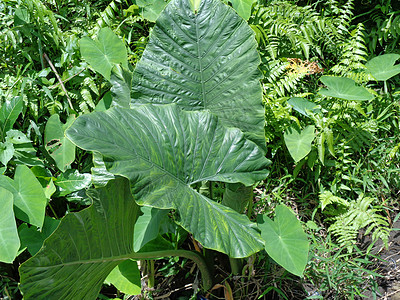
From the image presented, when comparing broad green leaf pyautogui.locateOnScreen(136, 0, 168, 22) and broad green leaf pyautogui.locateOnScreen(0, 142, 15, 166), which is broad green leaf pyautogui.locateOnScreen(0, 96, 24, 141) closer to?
broad green leaf pyautogui.locateOnScreen(0, 142, 15, 166)

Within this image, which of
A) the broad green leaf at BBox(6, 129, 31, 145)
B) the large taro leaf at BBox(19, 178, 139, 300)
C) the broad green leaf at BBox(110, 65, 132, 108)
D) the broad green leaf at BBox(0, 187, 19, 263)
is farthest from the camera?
the broad green leaf at BBox(6, 129, 31, 145)

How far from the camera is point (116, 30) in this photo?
2488 millimetres

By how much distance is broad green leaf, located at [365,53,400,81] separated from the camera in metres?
2.29

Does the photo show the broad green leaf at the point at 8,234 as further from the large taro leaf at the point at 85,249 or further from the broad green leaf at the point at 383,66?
the broad green leaf at the point at 383,66

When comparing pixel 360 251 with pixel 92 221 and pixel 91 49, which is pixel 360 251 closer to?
pixel 92 221

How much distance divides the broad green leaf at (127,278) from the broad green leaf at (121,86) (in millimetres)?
702

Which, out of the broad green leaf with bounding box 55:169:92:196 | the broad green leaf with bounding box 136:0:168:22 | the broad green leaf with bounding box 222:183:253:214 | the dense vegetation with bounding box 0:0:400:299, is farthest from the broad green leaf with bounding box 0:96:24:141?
the broad green leaf with bounding box 222:183:253:214

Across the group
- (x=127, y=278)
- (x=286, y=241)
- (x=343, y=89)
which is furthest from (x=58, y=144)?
(x=343, y=89)

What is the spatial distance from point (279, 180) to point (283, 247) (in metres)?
0.71

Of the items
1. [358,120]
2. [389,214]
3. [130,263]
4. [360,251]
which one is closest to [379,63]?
[358,120]

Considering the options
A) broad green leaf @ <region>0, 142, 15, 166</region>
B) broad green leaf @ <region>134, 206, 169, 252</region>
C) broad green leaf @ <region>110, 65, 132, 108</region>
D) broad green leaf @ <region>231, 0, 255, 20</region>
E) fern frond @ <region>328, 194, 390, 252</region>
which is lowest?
fern frond @ <region>328, 194, 390, 252</region>

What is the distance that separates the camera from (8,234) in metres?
1.51

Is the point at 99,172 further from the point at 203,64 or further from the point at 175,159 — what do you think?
the point at 203,64

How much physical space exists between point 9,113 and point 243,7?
1.33m
